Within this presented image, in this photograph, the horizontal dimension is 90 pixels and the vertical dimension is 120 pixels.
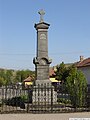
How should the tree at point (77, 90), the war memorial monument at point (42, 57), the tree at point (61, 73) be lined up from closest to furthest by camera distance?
the tree at point (77, 90) → the war memorial monument at point (42, 57) → the tree at point (61, 73)

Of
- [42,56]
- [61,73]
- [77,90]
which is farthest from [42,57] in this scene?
[61,73]

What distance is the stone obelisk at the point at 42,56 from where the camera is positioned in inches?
825

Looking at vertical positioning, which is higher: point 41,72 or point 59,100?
point 41,72

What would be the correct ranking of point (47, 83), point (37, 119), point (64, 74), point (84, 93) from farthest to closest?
point (64, 74), point (47, 83), point (84, 93), point (37, 119)

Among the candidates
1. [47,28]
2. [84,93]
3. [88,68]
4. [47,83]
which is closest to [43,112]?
[84,93]

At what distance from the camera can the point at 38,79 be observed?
21.0 metres

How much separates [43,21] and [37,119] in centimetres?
1013

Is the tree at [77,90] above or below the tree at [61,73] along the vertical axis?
below

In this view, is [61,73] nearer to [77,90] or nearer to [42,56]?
[42,56]

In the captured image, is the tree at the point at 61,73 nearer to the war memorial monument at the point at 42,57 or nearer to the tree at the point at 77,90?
the war memorial monument at the point at 42,57

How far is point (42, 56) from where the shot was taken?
21.0 m

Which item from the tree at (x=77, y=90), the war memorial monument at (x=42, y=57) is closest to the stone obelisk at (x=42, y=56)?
the war memorial monument at (x=42, y=57)

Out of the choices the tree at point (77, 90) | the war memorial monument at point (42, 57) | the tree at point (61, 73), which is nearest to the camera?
the tree at point (77, 90)

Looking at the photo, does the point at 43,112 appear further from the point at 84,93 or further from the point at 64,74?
the point at 64,74
